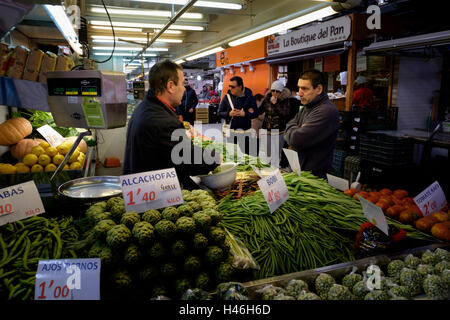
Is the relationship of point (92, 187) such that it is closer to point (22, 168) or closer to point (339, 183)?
point (22, 168)

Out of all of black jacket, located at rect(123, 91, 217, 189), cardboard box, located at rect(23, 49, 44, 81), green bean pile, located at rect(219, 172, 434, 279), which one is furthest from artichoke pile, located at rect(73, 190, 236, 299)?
cardboard box, located at rect(23, 49, 44, 81)

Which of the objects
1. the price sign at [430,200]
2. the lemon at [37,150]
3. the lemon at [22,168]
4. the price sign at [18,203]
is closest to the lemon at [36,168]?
the lemon at [22,168]

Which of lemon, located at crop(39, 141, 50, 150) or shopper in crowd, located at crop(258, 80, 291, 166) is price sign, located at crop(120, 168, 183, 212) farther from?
shopper in crowd, located at crop(258, 80, 291, 166)

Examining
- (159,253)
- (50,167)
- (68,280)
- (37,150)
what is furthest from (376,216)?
(37,150)

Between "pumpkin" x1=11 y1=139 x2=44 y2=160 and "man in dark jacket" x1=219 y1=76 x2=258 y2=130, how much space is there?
4264 millimetres

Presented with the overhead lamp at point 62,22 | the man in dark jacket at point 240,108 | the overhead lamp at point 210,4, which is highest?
the overhead lamp at point 210,4

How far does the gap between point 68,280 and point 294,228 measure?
1.21 m

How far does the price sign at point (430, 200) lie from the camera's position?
7.22 ft

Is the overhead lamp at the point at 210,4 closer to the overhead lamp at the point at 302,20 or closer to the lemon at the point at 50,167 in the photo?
the overhead lamp at the point at 302,20

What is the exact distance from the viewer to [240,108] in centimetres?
716

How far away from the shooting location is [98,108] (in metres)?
1.97

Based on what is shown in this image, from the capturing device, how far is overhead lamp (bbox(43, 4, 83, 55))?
238 cm

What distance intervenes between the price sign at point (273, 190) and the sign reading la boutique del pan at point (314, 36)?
5773 millimetres
